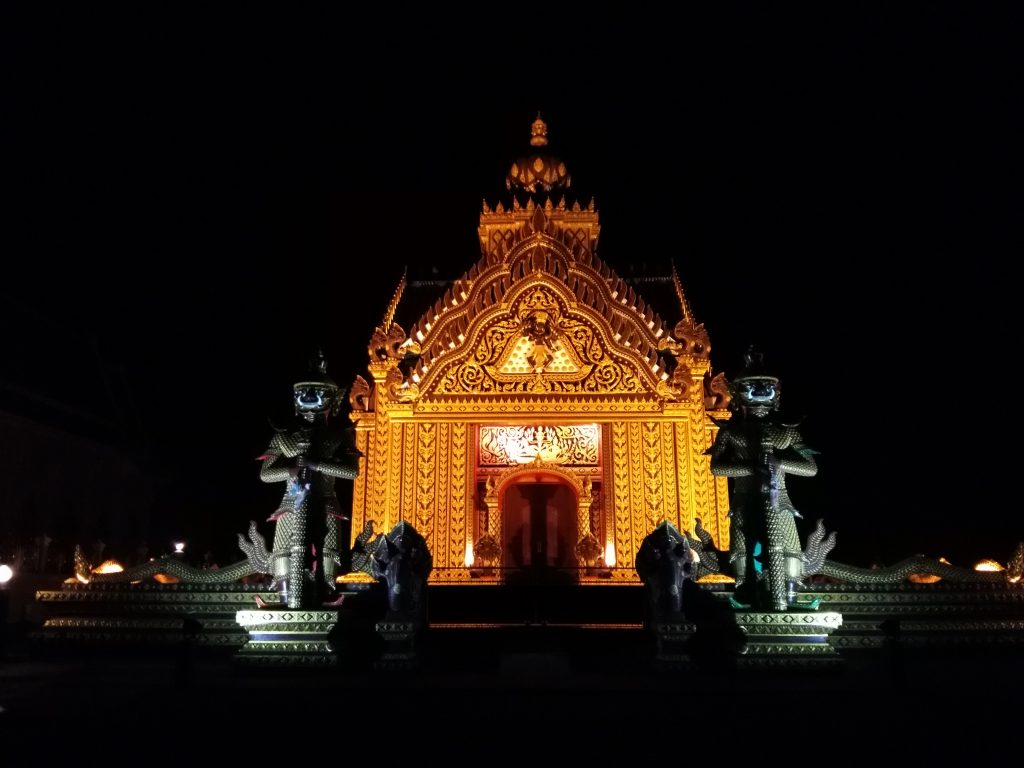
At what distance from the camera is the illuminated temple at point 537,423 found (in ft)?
51.2

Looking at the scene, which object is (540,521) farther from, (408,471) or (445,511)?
(408,471)

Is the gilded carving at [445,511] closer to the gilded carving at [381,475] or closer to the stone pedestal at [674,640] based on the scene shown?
the gilded carving at [381,475]

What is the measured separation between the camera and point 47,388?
2209 centimetres

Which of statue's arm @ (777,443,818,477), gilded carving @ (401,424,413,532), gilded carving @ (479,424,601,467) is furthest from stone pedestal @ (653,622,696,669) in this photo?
gilded carving @ (401,424,413,532)

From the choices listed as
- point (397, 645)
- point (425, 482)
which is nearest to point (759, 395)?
point (397, 645)

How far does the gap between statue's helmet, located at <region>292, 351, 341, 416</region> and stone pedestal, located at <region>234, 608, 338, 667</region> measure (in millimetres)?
2548

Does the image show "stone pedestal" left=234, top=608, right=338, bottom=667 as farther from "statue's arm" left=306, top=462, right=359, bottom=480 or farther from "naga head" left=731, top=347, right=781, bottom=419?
"naga head" left=731, top=347, right=781, bottom=419

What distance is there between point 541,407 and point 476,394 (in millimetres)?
1470

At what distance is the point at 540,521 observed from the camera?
57.0 ft

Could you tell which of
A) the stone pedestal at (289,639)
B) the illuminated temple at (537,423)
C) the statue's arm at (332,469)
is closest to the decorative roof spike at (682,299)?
the illuminated temple at (537,423)

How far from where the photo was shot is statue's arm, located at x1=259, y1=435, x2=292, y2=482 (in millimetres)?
9062

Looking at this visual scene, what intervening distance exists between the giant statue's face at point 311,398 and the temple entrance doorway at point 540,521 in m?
7.84

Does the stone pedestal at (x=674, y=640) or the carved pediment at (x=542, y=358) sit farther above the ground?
the carved pediment at (x=542, y=358)

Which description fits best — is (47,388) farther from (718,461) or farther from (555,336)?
(718,461)
